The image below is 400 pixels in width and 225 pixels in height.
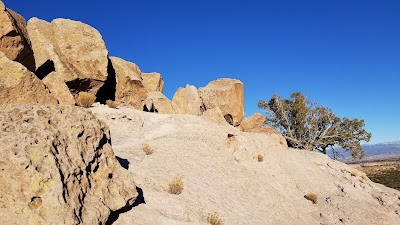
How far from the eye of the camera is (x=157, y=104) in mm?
29766

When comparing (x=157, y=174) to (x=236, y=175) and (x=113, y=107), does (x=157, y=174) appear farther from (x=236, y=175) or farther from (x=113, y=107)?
(x=113, y=107)

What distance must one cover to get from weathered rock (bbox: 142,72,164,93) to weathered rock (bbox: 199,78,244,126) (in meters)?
5.83

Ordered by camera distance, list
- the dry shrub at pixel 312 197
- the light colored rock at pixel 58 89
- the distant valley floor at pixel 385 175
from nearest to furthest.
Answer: the light colored rock at pixel 58 89
the dry shrub at pixel 312 197
the distant valley floor at pixel 385 175

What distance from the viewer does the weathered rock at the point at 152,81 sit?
34438 millimetres

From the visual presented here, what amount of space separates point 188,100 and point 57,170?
94.1ft

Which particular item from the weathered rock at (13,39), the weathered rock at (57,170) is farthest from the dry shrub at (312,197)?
the weathered rock at (13,39)

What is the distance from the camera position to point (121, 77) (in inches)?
1096

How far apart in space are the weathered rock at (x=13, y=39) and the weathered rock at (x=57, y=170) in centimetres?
987

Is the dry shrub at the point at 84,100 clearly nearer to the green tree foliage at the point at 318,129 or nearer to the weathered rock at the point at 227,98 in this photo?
the weathered rock at the point at 227,98

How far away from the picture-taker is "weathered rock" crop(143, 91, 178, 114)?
2928 centimetres

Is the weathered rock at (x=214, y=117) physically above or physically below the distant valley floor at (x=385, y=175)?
above

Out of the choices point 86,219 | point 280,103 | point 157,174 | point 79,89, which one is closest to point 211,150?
point 157,174

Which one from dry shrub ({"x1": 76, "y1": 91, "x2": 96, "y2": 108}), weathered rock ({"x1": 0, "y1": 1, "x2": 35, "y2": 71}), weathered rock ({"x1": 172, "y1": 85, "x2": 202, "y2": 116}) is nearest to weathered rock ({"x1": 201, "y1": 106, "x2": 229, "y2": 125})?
weathered rock ({"x1": 172, "y1": 85, "x2": 202, "y2": 116})

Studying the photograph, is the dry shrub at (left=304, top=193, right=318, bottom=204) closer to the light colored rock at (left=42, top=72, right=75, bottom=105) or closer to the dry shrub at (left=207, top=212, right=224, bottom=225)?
the dry shrub at (left=207, top=212, right=224, bottom=225)
